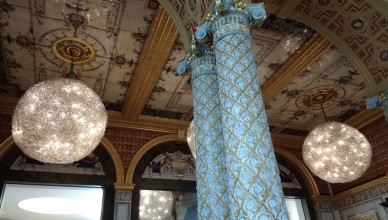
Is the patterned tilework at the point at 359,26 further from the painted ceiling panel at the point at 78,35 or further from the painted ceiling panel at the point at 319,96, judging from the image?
the painted ceiling panel at the point at 78,35

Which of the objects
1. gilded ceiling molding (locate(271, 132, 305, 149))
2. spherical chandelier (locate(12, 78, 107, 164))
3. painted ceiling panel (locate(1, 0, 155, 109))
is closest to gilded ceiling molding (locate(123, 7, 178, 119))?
painted ceiling panel (locate(1, 0, 155, 109))

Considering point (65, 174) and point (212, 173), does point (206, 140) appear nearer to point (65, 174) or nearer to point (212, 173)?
point (212, 173)

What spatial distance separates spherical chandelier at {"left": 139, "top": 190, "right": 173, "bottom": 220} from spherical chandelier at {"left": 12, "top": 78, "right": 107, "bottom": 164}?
11.3 feet

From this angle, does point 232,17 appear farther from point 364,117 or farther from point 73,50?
point 364,117

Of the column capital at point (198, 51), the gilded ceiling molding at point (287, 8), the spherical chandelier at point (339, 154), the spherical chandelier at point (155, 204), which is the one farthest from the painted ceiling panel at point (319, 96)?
the column capital at point (198, 51)

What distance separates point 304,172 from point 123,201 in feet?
17.2

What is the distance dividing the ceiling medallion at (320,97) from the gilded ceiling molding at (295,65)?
37.8 inches

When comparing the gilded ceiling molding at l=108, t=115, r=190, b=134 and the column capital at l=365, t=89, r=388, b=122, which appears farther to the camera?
the gilded ceiling molding at l=108, t=115, r=190, b=134

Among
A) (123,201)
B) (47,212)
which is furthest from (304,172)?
(47,212)

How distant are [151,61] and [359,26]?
354 centimetres

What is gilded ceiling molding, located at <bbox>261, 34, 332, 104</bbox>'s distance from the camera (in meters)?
6.02

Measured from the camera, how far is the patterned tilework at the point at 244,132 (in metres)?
2.35

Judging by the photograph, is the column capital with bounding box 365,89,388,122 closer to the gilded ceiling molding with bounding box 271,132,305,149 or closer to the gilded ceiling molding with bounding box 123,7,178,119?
the gilded ceiling molding with bounding box 123,7,178,119

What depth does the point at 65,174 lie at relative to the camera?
7.34 meters
